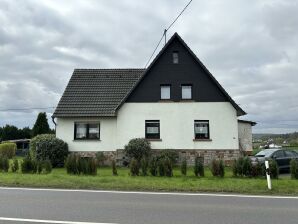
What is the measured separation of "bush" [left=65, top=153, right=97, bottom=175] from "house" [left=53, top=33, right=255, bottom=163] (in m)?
7.99

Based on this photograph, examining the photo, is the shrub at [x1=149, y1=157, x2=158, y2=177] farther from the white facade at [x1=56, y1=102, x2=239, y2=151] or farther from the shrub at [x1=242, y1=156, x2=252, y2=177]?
the white facade at [x1=56, y1=102, x2=239, y2=151]

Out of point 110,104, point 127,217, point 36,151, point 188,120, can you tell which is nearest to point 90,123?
point 110,104

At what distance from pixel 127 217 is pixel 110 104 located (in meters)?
18.5

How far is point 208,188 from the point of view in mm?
12680

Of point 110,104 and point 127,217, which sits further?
point 110,104

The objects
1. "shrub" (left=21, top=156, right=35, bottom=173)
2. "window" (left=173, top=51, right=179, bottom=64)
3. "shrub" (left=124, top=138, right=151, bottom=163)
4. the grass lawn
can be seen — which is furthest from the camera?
"window" (left=173, top=51, right=179, bottom=64)

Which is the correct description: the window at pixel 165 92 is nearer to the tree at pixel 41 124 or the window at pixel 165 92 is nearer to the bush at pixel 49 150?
the bush at pixel 49 150

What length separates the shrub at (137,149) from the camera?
2427 centimetres

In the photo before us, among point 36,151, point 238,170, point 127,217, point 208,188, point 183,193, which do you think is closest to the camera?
point 127,217

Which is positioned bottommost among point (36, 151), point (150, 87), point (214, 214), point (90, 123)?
point (214, 214)

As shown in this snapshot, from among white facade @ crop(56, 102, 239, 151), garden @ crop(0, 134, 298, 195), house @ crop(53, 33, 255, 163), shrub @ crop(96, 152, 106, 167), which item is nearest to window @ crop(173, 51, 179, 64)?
house @ crop(53, 33, 255, 163)

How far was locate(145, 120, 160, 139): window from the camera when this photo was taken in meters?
25.4

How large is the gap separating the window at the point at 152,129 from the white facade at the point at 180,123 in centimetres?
25

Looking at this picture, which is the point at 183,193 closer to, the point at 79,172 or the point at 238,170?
the point at 238,170
